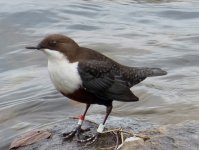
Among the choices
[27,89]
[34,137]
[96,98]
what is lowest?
[27,89]

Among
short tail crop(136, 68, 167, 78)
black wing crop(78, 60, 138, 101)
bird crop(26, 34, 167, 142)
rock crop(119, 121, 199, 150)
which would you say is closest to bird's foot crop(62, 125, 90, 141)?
bird crop(26, 34, 167, 142)

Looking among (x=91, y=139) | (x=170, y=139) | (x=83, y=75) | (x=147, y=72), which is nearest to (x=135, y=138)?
(x=170, y=139)

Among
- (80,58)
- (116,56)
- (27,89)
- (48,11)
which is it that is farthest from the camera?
(48,11)

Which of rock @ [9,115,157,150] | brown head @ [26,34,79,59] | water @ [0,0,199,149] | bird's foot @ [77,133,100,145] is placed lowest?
water @ [0,0,199,149]

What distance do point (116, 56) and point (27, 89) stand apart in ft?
5.08

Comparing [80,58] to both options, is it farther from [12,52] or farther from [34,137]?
[12,52]

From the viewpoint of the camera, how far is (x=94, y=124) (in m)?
4.19

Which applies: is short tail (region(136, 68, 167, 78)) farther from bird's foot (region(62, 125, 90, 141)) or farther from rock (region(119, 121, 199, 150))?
bird's foot (region(62, 125, 90, 141))

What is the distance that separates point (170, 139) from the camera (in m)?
3.57

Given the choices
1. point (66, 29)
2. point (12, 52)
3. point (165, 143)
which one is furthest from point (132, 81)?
point (66, 29)

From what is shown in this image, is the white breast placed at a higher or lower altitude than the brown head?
lower

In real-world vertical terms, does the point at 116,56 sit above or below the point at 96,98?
below

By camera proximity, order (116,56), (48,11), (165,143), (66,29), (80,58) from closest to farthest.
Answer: (165,143)
(80,58)
(116,56)
(66,29)
(48,11)

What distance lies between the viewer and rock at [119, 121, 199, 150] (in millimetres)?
3387
